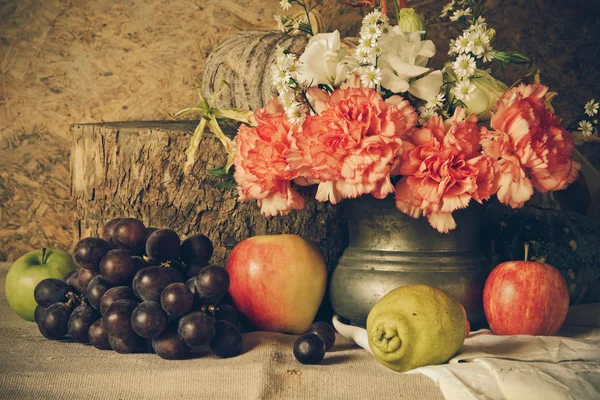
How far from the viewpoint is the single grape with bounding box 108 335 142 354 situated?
1.17 meters

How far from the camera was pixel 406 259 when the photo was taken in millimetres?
1258

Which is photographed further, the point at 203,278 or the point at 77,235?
the point at 77,235

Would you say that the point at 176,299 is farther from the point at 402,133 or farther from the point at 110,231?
the point at 402,133

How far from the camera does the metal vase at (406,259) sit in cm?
125

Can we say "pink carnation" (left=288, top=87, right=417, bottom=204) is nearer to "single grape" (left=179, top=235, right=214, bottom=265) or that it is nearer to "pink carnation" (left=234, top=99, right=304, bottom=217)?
"pink carnation" (left=234, top=99, right=304, bottom=217)

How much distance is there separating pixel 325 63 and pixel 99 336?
0.63 metres

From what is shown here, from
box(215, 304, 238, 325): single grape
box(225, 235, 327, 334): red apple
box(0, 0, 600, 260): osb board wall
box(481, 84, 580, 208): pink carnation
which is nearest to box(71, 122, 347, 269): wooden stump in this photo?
box(225, 235, 327, 334): red apple

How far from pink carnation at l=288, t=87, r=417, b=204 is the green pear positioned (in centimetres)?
19

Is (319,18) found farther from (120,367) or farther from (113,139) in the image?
(120,367)

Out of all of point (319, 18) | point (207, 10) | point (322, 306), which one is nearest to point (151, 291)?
point (322, 306)

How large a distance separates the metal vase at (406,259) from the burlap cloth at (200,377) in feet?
0.44

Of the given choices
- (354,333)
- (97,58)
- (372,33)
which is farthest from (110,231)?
(97,58)

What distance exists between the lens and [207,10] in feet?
7.24

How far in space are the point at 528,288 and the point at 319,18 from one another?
1.00 meters
